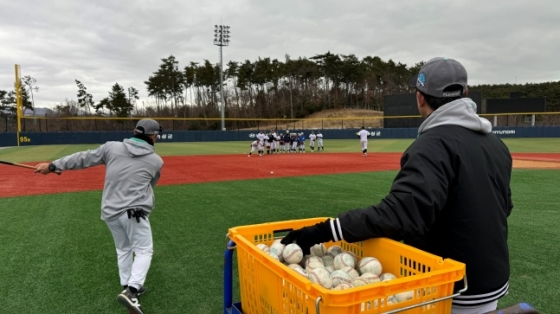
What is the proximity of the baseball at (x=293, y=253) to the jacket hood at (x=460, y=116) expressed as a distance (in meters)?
0.99

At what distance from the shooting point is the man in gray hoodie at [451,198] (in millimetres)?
1760

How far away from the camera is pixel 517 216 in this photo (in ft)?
24.9

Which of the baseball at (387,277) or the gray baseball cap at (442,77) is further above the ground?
the gray baseball cap at (442,77)

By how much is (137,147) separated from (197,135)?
44.4 metres

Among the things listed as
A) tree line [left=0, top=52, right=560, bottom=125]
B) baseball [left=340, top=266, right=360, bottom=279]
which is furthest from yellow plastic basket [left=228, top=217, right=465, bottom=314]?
tree line [left=0, top=52, right=560, bottom=125]

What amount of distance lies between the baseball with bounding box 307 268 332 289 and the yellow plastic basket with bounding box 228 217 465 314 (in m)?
0.23

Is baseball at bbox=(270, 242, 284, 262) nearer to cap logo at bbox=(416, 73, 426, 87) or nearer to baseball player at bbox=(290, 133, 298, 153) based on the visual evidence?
cap logo at bbox=(416, 73, 426, 87)

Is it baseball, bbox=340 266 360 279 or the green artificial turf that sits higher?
baseball, bbox=340 266 360 279

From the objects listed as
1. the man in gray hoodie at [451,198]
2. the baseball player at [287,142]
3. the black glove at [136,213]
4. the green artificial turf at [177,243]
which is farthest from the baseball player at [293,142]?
the man in gray hoodie at [451,198]

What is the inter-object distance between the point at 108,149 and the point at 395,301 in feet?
11.4

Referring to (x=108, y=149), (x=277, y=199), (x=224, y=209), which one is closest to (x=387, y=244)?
(x=108, y=149)

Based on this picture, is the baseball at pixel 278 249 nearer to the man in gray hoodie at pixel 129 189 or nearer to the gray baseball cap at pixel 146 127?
the man in gray hoodie at pixel 129 189

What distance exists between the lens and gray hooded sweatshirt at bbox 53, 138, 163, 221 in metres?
3.99

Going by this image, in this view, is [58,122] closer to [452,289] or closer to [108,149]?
[108,149]
